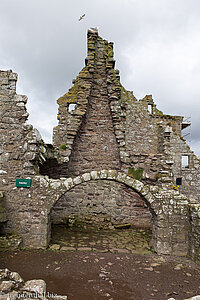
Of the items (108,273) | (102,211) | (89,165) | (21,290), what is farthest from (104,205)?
(21,290)

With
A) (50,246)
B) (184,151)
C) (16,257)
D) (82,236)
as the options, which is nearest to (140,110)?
(184,151)

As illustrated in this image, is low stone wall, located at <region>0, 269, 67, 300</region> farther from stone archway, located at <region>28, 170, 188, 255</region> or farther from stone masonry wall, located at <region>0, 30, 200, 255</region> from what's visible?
stone masonry wall, located at <region>0, 30, 200, 255</region>

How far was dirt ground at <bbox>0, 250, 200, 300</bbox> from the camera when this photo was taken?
12.5 feet

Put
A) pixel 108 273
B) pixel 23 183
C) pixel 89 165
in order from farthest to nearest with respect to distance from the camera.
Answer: pixel 89 165 → pixel 23 183 → pixel 108 273

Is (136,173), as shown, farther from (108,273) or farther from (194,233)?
(108,273)

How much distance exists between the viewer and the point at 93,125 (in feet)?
27.3

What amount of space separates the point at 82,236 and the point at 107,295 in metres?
3.60

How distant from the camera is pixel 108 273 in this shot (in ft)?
14.9

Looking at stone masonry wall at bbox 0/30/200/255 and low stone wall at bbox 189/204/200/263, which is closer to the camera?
low stone wall at bbox 189/204/200/263

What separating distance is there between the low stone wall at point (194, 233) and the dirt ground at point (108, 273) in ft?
0.86

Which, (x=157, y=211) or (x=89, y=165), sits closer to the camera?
(x=157, y=211)

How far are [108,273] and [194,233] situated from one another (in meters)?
2.77

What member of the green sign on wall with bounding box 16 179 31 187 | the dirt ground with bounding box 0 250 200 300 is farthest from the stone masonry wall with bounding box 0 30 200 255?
the dirt ground with bounding box 0 250 200 300

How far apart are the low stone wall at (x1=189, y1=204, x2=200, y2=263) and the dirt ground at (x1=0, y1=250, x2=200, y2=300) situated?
10.4 inches
